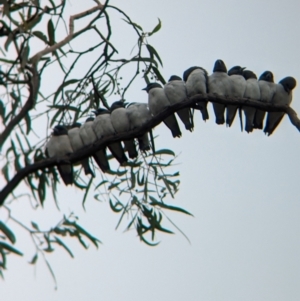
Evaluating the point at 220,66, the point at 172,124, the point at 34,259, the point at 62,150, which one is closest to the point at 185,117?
the point at 172,124

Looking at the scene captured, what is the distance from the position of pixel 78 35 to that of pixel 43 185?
20.3 inches

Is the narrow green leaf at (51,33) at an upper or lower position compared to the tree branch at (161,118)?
upper

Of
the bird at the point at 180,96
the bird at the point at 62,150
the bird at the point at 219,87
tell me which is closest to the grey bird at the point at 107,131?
the bird at the point at 62,150

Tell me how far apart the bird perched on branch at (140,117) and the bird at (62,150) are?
0.69ft

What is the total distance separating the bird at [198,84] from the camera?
310 centimetres

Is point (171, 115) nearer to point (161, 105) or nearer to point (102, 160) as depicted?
point (161, 105)

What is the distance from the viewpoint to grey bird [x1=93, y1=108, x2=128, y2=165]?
313cm

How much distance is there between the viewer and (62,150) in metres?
3.10

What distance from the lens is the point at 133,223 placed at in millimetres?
3549

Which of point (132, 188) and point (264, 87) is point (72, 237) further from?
point (264, 87)

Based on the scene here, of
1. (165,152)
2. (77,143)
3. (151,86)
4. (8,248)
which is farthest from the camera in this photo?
(165,152)

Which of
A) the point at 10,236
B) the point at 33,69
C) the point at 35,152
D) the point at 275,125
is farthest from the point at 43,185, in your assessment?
the point at 275,125

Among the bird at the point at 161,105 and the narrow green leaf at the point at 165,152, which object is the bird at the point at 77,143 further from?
the narrow green leaf at the point at 165,152

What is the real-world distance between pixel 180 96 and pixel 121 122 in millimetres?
202
